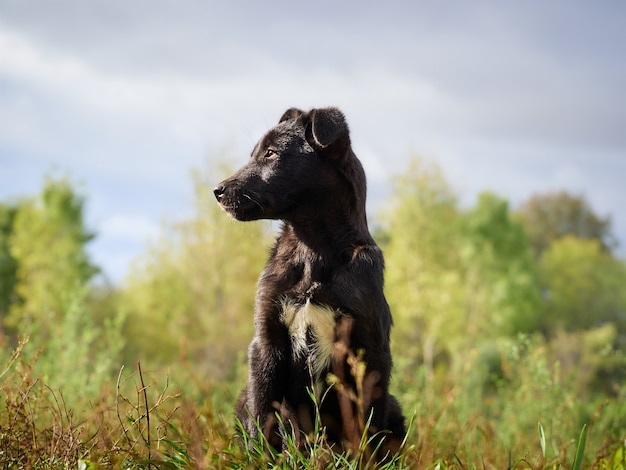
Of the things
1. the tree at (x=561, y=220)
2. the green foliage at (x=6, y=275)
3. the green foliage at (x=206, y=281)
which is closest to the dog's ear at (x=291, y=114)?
the green foliage at (x=206, y=281)

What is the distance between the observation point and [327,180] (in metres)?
4.43

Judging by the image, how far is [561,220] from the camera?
5553cm

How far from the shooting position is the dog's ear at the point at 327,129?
4.37 m

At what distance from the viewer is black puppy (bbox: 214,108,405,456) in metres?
4.09

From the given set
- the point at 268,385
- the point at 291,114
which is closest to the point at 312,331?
the point at 268,385

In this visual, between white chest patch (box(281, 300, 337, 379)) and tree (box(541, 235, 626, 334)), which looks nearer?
white chest patch (box(281, 300, 337, 379))

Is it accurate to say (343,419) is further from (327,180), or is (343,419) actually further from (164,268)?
(164,268)

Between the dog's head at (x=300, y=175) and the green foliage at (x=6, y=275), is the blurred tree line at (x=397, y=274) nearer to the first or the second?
the green foliage at (x=6, y=275)

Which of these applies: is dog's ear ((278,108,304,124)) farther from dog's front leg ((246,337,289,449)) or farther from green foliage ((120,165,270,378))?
green foliage ((120,165,270,378))

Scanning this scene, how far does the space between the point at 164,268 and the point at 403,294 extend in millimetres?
10749

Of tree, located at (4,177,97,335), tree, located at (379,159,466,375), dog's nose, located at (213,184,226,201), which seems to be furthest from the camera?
tree, located at (4,177,97,335)

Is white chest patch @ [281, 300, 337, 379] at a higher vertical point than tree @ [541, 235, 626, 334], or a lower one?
higher

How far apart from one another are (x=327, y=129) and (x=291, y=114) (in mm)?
577

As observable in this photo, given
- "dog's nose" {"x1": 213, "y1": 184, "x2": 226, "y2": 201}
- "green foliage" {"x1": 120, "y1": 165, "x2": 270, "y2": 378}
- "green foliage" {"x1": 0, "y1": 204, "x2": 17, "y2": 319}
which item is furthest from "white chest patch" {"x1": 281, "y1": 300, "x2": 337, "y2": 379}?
"green foliage" {"x1": 0, "y1": 204, "x2": 17, "y2": 319}
